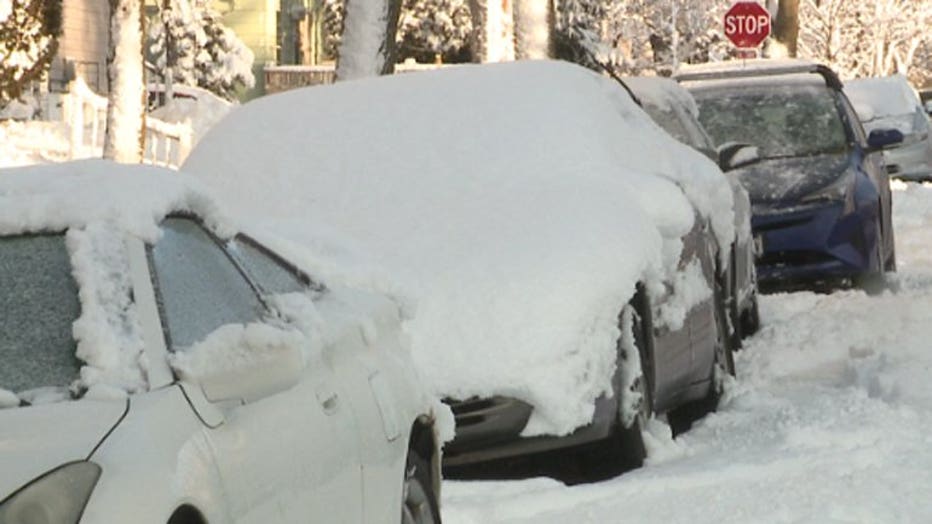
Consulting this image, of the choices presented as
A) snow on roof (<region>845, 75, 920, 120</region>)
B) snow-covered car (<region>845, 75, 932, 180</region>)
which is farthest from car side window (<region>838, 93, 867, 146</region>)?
snow on roof (<region>845, 75, 920, 120</region>)

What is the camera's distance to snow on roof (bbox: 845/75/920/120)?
35.7 meters

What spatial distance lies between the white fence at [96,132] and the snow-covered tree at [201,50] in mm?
15791

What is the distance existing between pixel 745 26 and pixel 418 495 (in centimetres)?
2997

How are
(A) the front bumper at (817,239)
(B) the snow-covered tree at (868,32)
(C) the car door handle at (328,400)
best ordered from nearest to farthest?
(C) the car door handle at (328,400), (A) the front bumper at (817,239), (B) the snow-covered tree at (868,32)

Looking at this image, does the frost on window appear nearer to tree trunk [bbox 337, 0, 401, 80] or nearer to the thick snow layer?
tree trunk [bbox 337, 0, 401, 80]

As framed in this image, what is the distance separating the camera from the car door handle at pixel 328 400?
5.75 metres

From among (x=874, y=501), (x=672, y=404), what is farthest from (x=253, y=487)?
(x=672, y=404)

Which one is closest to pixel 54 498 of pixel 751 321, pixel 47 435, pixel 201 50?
pixel 47 435

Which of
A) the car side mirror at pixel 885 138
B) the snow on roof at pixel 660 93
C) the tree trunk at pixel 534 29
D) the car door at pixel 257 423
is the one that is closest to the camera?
the car door at pixel 257 423

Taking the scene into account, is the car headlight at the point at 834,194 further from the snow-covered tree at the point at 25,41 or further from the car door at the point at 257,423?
the snow-covered tree at the point at 25,41

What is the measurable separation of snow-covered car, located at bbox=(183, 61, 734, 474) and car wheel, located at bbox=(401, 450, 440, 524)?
1.89 feet

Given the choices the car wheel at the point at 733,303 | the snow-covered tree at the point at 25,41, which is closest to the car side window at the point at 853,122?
the car wheel at the point at 733,303

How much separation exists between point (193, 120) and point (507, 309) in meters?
29.9

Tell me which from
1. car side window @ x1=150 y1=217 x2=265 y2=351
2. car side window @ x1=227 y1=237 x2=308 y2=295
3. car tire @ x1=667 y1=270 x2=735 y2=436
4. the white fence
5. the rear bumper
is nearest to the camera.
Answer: car side window @ x1=150 y1=217 x2=265 y2=351
